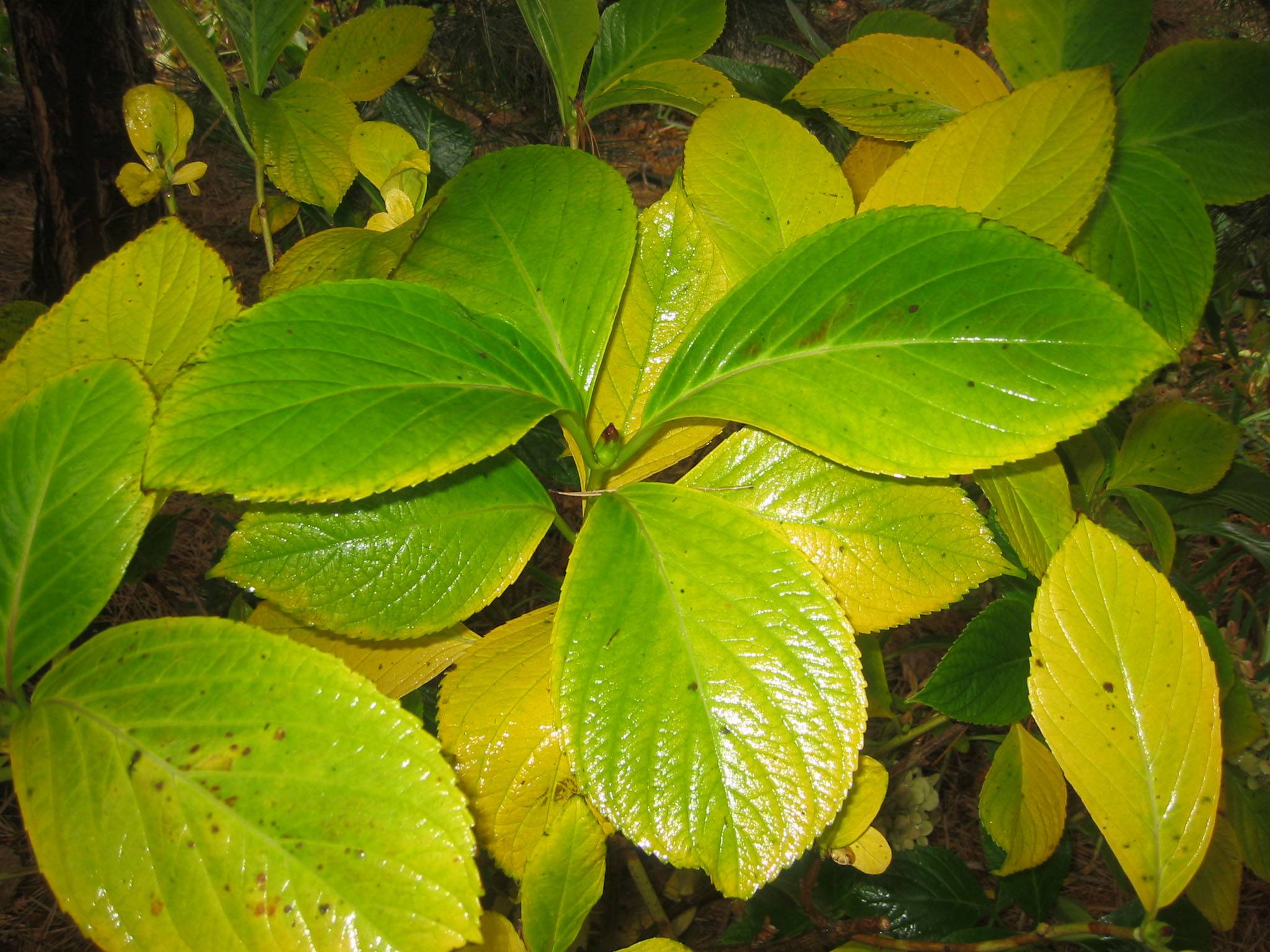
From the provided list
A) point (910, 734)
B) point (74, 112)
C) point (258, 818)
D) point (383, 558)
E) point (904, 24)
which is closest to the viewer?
point (258, 818)

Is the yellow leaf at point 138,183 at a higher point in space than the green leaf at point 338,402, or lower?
higher

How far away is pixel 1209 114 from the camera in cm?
64

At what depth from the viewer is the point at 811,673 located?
417mm

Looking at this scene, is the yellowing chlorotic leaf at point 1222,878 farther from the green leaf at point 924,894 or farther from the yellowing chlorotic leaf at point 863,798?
the yellowing chlorotic leaf at point 863,798

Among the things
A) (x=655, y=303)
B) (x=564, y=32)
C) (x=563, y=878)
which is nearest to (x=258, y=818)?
(x=563, y=878)

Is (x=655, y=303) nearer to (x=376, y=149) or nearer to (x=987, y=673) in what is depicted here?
(x=376, y=149)

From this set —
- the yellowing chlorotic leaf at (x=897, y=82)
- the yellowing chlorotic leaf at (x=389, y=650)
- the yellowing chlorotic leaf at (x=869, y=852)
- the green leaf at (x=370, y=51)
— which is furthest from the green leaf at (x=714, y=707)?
the green leaf at (x=370, y=51)

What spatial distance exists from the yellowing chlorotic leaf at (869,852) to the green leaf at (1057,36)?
67cm

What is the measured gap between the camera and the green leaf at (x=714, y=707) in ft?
1.31

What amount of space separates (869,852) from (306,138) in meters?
0.77

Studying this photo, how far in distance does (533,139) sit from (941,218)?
1.70m

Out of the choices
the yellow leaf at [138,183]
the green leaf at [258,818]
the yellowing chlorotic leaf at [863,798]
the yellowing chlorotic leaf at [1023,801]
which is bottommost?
the yellowing chlorotic leaf at [1023,801]

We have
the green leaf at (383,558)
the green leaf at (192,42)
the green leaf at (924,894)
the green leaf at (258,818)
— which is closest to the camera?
the green leaf at (258,818)

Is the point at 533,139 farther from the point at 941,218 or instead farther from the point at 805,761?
the point at 805,761
